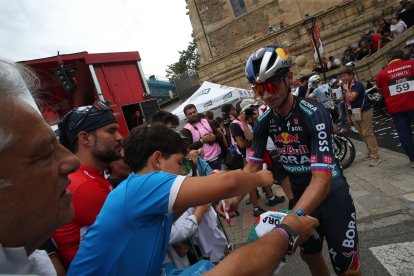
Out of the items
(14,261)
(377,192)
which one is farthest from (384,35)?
(14,261)

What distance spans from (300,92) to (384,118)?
4.16m

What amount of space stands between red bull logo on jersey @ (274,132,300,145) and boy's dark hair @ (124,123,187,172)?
106cm

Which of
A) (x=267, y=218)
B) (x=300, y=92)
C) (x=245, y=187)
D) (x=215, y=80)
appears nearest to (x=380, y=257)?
(x=267, y=218)

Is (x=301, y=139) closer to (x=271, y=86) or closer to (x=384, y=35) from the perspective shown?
(x=271, y=86)

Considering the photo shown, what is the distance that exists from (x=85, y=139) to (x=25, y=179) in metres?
1.80

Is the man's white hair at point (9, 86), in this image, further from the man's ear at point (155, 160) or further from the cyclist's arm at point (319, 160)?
the cyclist's arm at point (319, 160)

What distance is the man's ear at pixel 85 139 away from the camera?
8.37ft

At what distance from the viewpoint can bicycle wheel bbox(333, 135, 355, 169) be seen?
6691mm

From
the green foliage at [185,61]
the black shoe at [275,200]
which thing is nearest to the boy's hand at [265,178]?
the black shoe at [275,200]

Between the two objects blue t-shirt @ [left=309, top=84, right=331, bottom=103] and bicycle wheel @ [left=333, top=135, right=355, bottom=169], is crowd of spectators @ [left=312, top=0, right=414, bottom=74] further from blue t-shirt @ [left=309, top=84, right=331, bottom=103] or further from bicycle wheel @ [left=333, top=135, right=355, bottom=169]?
bicycle wheel @ [left=333, top=135, right=355, bottom=169]

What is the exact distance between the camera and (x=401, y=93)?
5.45 meters

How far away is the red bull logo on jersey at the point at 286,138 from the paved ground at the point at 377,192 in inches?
91.1

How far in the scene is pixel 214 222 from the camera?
2.98 metres

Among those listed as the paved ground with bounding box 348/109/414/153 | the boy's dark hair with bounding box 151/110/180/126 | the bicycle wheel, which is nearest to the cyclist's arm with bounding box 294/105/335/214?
the boy's dark hair with bounding box 151/110/180/126
